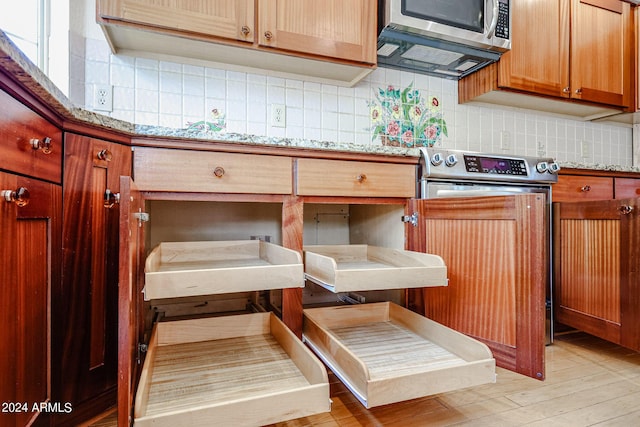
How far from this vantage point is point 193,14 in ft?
4.50

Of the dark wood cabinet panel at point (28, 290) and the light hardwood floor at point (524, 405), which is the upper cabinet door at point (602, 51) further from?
the dark wood cabinet panel at point (28, 290)

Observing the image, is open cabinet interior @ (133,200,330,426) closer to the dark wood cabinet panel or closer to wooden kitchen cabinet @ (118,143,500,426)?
wooden kitchen cabinet @ (118,143,500,426)

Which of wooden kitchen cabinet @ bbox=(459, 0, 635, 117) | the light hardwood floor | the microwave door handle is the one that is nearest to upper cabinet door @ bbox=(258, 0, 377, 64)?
the microwave door handle

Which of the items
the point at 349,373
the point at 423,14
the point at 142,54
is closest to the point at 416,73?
the point at 423,14

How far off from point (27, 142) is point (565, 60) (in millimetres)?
2680

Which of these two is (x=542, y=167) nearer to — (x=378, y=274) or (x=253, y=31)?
(x=378, y=274)

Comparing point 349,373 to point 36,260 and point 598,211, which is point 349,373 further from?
point 598,211

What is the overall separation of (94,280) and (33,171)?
0.36 m

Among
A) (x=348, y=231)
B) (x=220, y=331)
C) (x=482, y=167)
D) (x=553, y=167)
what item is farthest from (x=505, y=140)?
(x=220, y=331)

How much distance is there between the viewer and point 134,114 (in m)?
1.63

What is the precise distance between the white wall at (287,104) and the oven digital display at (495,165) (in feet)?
1.91

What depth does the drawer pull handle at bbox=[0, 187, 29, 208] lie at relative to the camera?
657 millimetres

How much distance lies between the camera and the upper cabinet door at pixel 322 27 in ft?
4.87

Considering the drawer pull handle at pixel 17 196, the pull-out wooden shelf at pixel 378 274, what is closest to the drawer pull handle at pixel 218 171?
the pull-out wooden shelf at pixel 378 274
